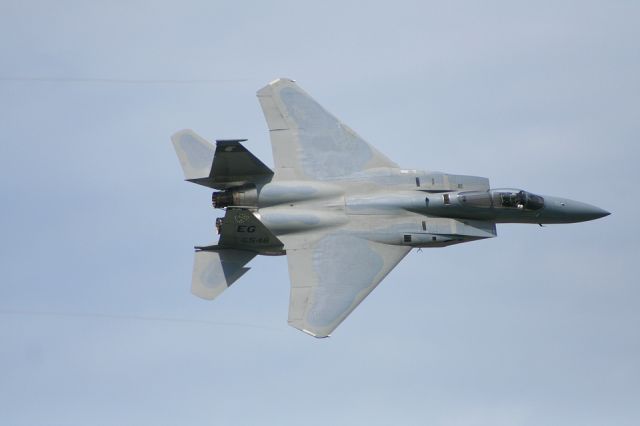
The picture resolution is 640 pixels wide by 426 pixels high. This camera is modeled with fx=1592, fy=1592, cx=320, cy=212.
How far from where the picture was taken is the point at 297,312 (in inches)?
1642

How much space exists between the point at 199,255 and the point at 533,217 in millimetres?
9604

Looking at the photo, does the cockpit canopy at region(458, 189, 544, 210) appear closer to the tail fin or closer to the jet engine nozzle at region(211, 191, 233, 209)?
the tail fin

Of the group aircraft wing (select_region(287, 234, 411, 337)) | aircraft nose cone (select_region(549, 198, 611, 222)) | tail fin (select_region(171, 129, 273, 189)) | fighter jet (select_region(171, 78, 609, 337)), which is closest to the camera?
aircraft wing (select_region(287, 234, 411, 337))

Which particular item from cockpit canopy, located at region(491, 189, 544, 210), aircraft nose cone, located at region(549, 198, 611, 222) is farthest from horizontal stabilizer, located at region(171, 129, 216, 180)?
aircraft nose cone, located at region(549, 198, 611, 222)

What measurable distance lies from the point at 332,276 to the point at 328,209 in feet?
6.63

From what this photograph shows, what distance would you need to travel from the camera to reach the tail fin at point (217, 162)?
43.2 meters

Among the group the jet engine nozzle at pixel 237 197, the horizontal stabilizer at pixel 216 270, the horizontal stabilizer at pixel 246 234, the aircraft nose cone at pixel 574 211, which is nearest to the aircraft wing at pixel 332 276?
the horizontal stabilizer at pixel 246 234

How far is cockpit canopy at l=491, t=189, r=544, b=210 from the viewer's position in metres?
44.5

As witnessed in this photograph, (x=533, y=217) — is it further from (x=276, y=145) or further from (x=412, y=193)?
(x=276, y=145)

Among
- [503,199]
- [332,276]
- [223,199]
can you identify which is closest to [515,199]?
[503,199]

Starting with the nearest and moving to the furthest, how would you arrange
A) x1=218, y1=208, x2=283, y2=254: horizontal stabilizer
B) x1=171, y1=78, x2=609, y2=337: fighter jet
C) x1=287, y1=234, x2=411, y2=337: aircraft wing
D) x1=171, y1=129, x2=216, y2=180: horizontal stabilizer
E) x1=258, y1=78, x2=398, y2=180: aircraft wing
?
x1=287, y1=234, x2=411, y2=337: aircraft wing < x1=218, y1=208, x2=283, y2=254: horizontal stabilizer < x1=171, y1=78, x2=609, y2=337: fighter jet < x1=171, y1=129, x2=216, y2=180: horizontal stabilizer < x1=258, y1=78, x2=398, y2=180: aircraft wing

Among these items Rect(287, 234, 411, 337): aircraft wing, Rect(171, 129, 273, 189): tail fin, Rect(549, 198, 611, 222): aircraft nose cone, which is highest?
Rect(171, 129, 273, 189): tail fin

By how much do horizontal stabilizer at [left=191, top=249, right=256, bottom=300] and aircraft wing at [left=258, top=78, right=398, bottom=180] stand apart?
266 centimetres

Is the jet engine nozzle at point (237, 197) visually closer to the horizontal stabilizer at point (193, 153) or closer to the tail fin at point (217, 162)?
the tail fin at point (217, 162)
